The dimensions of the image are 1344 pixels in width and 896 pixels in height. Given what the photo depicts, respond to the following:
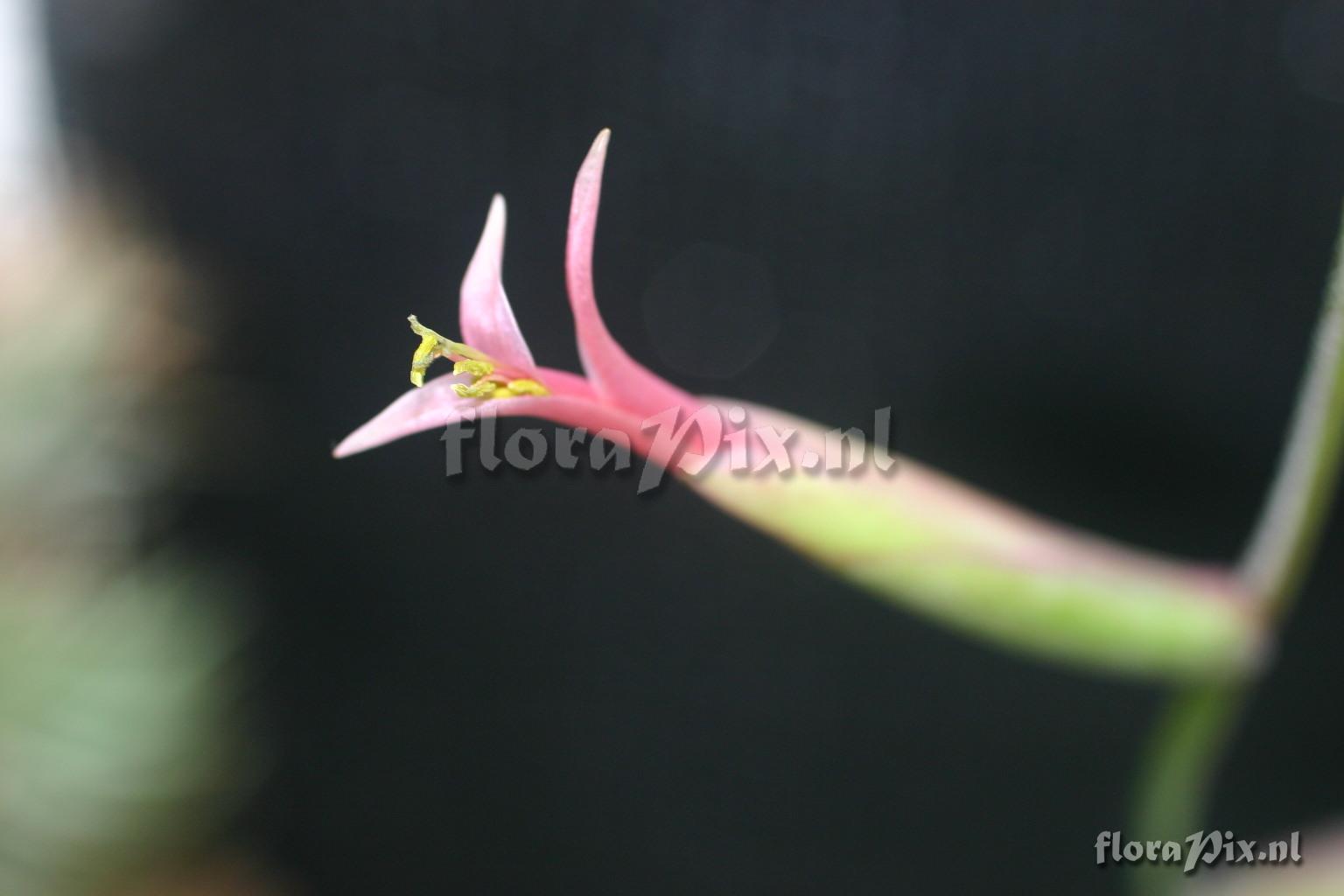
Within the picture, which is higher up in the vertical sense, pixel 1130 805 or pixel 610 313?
pixel 610 313

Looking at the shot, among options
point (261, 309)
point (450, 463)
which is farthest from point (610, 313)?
point (261, 309)

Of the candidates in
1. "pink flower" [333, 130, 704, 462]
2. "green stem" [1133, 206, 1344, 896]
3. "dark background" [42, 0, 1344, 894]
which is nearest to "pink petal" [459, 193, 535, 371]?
"pink flower" [333, 130, 704, 462]

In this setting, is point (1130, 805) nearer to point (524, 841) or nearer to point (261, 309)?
point (524, 841)

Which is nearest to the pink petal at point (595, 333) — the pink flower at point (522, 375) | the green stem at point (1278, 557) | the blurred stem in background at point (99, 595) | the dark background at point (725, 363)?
the pink flower at point (522, 375)

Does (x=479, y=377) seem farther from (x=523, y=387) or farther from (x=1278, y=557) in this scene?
(x=1278, y=557)

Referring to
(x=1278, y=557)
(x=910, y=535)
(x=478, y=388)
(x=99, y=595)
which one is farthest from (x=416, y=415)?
(x=99, y=595)

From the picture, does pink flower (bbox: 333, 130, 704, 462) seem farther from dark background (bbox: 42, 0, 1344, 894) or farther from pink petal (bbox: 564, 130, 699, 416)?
dark background (bbox: 42, 0, 1344, 894)

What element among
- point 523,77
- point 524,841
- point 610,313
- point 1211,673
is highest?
point 523,77
